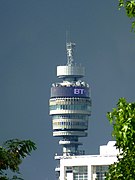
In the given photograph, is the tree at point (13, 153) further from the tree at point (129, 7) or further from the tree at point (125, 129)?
the tree at point (129, 7)

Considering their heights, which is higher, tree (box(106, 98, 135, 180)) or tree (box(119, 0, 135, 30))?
tree (box(119, 0, 135, 30))

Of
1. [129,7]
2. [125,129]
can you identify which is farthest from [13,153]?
[129,7]

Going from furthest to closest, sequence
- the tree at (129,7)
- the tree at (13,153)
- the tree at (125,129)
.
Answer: the tree at (129,7)
the tree at (125,129)
the tree at (13,153)

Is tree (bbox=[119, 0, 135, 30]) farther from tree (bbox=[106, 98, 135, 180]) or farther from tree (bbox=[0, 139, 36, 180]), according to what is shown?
tree (bbox=[0, 139, 36, 180])

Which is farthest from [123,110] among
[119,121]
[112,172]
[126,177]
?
[112,172]

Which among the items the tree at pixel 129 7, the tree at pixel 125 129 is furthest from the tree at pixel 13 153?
the tree at pixel 129 7

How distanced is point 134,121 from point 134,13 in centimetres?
245

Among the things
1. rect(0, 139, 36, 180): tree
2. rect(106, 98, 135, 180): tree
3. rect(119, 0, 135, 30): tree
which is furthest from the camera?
rect(119, 0, 135, 30): tree

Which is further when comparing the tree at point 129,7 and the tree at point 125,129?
the tree at point 129,7

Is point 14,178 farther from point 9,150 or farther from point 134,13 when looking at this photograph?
point 134,13

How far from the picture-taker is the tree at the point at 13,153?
2325 cm

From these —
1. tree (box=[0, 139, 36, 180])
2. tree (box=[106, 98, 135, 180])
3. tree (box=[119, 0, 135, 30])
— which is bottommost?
tree (box=[0, 139, 36, 180])

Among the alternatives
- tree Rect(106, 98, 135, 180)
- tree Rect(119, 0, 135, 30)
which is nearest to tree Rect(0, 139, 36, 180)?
tree Rect(106, 98, 135, 180)

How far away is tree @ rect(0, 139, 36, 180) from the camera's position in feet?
76.3
